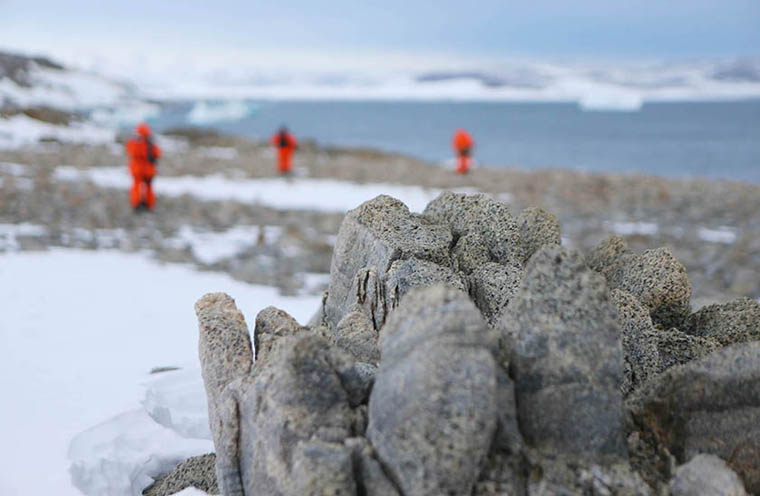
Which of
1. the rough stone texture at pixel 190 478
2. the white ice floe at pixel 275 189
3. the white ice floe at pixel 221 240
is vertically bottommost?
the rough stone texture at pixel 190 478

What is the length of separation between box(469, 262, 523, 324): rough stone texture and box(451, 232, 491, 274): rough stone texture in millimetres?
222

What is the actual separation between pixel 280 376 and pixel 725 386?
8.05 ft

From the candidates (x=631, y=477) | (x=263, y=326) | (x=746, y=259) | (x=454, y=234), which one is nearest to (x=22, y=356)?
(x=263, y=326)

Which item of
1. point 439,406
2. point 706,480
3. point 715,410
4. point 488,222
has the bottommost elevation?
point 706,480

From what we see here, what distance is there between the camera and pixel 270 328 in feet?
15.9

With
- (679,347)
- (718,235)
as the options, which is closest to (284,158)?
(718,235)

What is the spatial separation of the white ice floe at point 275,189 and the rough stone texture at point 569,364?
13919 millimetres

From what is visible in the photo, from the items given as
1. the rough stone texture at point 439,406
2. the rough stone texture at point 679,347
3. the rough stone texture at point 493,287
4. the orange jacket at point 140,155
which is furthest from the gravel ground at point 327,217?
the rough stone texture at point 439,406

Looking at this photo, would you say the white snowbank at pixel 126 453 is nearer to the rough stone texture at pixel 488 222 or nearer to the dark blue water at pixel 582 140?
the rough stone texture at pixel 488 222

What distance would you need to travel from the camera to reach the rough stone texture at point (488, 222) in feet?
18.5

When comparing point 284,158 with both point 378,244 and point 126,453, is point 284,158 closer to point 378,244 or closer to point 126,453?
point 126,453

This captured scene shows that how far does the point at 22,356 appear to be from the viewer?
25.8 ft

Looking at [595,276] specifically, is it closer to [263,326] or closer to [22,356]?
[263,326]

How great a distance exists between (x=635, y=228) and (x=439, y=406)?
14.4 meters
